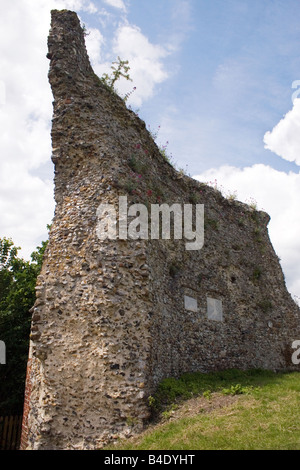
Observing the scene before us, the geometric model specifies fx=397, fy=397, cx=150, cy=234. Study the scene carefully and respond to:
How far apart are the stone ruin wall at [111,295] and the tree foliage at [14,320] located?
5.61 metres

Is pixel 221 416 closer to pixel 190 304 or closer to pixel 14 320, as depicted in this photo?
pixel 190 304

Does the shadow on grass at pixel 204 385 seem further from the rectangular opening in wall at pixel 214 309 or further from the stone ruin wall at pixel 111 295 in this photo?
the rectangular opening in wall at pixel 214 309

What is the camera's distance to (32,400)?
7.72 m

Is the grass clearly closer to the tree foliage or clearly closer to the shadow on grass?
the shadow on grass

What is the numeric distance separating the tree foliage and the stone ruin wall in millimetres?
5609

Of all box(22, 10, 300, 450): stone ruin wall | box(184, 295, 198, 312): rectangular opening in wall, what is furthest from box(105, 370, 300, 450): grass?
box(184, 295, 198, 312): rectangular opening in wall

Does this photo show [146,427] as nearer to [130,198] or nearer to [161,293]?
[161,293]

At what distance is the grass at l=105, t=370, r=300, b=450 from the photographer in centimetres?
607

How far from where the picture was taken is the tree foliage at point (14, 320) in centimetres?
1309

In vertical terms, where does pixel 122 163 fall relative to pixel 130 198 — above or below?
above

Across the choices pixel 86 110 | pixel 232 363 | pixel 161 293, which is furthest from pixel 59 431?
pixel 86 110

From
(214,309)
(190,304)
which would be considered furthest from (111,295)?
(214,309)

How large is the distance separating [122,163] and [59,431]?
575 cm
